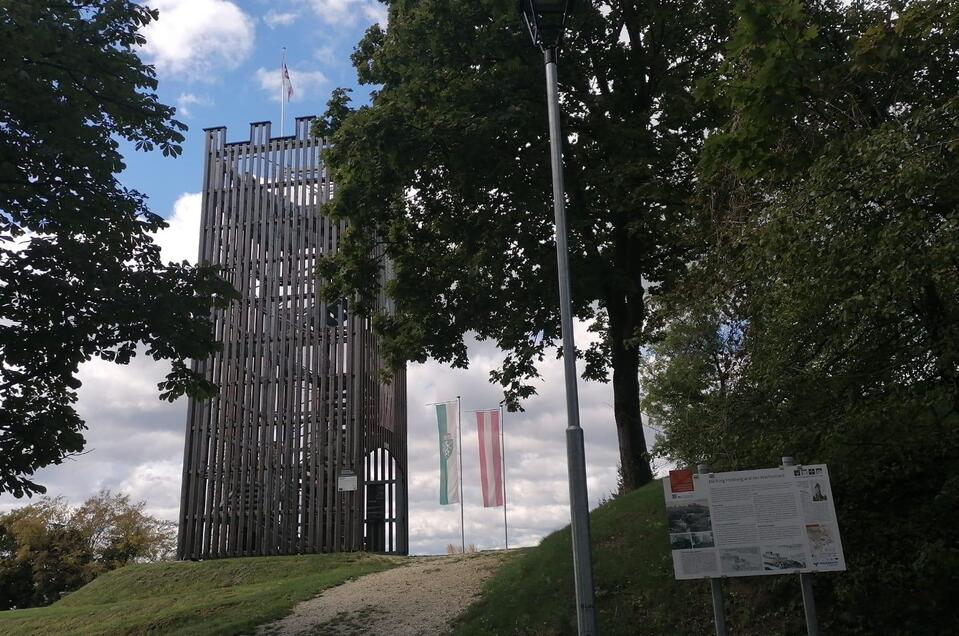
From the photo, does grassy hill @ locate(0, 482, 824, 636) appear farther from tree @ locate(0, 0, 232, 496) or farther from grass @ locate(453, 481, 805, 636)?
tree @ locate(0, 0, 232, 496)

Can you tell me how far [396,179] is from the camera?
15.9 m

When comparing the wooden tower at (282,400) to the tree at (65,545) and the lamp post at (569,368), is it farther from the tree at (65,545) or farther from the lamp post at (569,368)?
the lamp post at (569,368)

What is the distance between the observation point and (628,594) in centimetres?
1120

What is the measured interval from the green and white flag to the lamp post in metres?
21.4

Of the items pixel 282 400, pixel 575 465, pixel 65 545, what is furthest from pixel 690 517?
pixel 65 545

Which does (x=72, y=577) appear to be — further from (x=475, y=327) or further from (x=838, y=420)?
(x=838, y=420)

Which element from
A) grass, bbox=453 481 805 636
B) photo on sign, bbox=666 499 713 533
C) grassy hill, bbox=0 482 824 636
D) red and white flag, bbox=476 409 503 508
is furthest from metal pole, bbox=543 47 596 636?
red and white flag, bbox=476 409 503 508

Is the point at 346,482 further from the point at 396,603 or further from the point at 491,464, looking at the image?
the point at 396,603

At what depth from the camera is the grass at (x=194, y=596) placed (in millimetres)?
16094

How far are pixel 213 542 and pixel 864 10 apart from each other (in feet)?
90.2

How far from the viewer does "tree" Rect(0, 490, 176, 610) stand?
39.2 meters

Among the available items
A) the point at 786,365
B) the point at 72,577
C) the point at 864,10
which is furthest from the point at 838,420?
the point at 72,577

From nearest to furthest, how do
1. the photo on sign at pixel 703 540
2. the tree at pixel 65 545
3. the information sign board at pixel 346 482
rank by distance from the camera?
1. the photo on sign at pixel 703 540
2. the information sign board at pixel 346 482
3. the tree at pixel 65 545

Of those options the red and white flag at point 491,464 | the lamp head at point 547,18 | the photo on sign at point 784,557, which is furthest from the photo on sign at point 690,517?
the red and white flag at point 491,464
